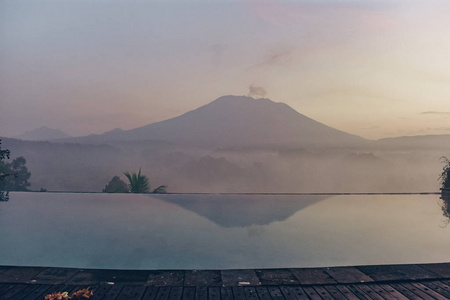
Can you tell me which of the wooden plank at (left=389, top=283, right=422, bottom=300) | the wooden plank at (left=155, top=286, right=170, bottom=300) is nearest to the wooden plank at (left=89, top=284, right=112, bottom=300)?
the wooden plank at (left=155, top=286, right=170, bottom=300)

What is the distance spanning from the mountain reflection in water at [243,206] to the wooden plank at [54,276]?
420cm

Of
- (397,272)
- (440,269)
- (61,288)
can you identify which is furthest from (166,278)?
(440,269)

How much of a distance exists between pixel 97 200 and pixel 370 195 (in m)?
8.69

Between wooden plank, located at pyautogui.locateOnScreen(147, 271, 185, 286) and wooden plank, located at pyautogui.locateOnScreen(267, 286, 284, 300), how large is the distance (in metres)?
0.84

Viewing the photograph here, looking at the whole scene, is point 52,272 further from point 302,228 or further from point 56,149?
point 56,149

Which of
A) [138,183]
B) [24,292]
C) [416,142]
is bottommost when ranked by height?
[24,292]

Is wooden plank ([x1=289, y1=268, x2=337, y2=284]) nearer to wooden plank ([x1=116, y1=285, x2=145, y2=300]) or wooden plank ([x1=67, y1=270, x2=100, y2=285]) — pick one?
wooden plank ([x1=116, y1=285, x2=145, y2=300])

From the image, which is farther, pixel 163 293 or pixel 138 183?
pixel 138 183

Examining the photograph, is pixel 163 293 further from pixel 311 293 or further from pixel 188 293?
pixel 311 293

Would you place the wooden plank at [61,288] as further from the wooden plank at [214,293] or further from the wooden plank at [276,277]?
the wooden plank at [276,277]

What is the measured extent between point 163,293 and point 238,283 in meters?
0.71

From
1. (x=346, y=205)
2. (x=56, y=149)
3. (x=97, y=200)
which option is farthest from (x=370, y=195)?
(x=56, y=149)

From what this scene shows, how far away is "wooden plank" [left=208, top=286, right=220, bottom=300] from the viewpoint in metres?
3.02

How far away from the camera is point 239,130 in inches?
2304
